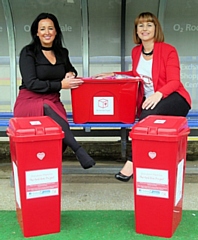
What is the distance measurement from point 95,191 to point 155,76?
1.18 m

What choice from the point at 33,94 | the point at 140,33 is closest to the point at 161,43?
the point at 140,33

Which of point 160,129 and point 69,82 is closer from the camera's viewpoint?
point 160,129

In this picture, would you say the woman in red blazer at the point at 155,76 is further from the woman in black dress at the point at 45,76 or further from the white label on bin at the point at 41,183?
the white label on bin at the point at 41,183

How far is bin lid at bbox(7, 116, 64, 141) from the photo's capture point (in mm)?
2531

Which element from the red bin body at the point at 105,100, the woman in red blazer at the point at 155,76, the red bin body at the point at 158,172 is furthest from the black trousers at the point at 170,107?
the red bin body at the point at 158,172

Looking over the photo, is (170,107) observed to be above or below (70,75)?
below

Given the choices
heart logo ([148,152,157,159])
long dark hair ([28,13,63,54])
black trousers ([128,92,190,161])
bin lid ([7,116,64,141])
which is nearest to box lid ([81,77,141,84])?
black trousers ([128,92,190,161])

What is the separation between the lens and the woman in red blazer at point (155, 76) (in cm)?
327

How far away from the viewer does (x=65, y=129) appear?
3.17m

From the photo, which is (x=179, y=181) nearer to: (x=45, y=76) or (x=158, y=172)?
(x=158, y=172)

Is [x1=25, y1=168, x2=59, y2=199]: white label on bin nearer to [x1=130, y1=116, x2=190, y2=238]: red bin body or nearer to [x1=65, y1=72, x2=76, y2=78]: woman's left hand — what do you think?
[x1=130, y1=116, x2=190, y2=238]: red bin body

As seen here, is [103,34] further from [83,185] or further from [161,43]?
[83,185]

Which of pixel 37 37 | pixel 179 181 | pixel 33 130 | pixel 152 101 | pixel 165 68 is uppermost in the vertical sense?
pixel 37 37

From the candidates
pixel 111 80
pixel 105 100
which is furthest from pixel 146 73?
pixel 105 100
